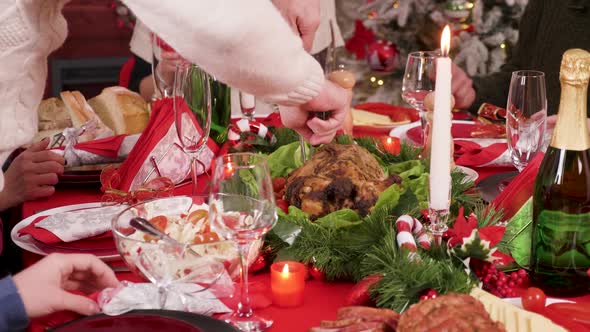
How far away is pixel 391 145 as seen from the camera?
155 centimetres

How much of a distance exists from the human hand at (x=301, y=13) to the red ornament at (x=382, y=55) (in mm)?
2669

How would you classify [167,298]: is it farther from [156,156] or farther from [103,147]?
[103,147]

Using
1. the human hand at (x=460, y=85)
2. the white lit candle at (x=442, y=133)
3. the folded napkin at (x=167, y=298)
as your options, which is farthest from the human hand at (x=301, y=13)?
the human hand at (x=460, y=85)

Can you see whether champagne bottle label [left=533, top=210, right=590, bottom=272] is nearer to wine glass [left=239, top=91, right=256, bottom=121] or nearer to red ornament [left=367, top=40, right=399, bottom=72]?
wine glass [left=239, top=91, right=256, bottom=121]

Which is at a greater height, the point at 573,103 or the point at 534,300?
the point at 573,103

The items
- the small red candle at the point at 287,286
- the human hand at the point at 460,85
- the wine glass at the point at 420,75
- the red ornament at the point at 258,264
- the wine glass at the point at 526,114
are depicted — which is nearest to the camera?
the small red candle at the point at 287,286

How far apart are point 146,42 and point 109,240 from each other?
2.14 m

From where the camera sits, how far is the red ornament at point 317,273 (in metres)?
1.08

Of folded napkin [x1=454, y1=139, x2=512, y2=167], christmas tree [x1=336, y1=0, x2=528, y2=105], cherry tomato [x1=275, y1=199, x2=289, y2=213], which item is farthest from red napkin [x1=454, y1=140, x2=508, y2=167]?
christmas tree [x1=336, y1=0, x2=528, y2=105]

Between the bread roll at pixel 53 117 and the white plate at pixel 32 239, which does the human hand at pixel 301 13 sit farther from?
the bread roll at pixel 53 117

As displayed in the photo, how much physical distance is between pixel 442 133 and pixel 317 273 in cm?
28

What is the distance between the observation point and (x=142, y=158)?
149 cm

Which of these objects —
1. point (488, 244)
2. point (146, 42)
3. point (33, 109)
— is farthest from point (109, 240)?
point (146, 42)

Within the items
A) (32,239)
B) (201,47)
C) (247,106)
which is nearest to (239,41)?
(201,47)
